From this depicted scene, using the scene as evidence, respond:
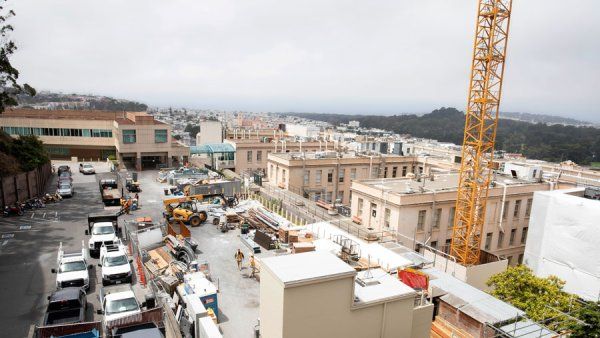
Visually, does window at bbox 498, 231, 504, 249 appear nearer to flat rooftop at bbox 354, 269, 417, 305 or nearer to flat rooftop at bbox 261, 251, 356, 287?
flat rooftop at bbox 354, 269, 417, 305

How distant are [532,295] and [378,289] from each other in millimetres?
11136

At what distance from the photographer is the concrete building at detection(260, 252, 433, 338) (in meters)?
10.9

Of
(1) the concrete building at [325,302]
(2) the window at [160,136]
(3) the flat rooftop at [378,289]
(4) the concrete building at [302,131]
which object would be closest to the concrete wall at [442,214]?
(3) the flat rooftop at [378,289]

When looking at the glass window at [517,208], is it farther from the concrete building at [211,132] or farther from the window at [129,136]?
the concrete building at [211,132]

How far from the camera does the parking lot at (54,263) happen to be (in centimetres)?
1889

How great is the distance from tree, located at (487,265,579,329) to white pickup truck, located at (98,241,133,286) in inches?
836

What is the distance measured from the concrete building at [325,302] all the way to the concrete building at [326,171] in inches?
1285

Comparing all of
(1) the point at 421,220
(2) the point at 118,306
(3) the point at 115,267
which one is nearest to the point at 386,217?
(1) the point at 421,220

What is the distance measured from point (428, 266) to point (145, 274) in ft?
58.0

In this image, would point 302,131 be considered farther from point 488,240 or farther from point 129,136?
point 488,240

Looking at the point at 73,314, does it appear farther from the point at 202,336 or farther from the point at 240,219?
the point at 240,219

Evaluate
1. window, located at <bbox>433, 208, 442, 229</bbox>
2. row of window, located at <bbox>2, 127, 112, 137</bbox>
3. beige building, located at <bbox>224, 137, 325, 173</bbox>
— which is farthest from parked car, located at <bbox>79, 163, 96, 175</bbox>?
window, located at <bbox>433, 208, 442, 229</bbox>

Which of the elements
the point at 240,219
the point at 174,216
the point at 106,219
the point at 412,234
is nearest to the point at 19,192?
the point at 106,219

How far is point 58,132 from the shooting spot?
6378cm
